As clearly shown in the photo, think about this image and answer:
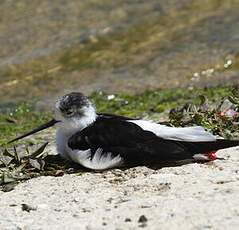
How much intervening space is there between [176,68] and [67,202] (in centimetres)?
456

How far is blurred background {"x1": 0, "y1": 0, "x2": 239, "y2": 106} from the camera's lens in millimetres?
9109

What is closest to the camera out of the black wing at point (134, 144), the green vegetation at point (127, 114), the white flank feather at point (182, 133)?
the black wing at point (134, 144)

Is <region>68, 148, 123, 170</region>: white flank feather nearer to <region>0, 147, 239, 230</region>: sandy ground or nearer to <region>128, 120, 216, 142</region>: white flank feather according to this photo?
<region>0, 147, 239, 230</region>: sandy ground

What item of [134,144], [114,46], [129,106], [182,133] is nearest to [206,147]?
[182,133]

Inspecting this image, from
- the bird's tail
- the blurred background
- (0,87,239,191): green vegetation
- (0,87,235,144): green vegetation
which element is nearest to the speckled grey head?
(0,87,239,191): green vegetation

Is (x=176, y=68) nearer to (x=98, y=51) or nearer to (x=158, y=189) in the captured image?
(x=98, y=51)

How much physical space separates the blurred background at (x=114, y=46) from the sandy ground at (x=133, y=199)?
11.2 feet

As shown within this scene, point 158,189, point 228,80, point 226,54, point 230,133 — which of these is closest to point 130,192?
point 158,189

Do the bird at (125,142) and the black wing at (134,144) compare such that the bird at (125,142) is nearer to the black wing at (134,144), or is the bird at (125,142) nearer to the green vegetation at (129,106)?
the black wing at (134,144)

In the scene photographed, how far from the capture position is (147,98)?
8289 mm

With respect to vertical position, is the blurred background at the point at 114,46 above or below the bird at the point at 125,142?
below

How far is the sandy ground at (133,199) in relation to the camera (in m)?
4.46

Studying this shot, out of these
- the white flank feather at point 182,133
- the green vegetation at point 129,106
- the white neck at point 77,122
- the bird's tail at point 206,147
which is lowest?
the green vegetation at point 129,106

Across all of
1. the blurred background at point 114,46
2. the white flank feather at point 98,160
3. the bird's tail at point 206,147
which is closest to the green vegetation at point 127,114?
the white flank feather at point 98,160
